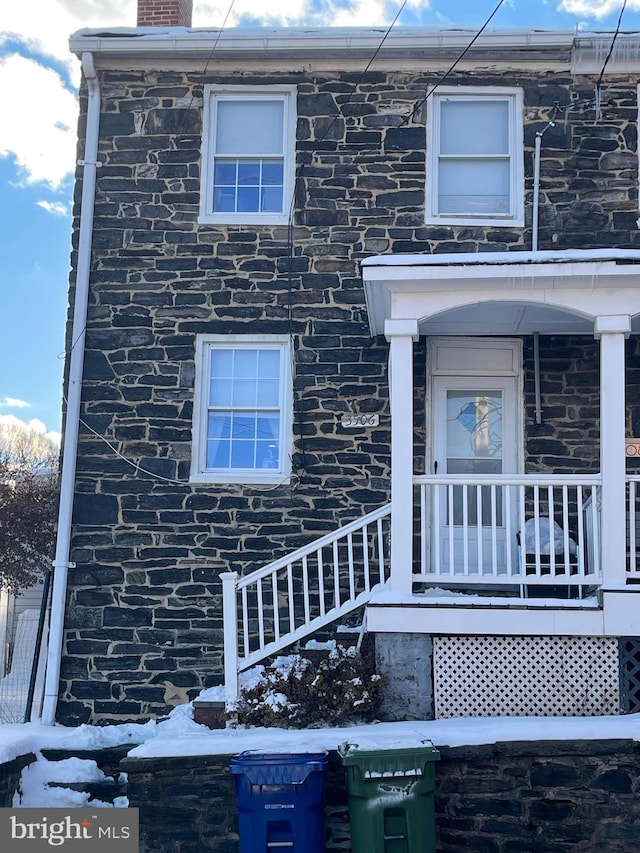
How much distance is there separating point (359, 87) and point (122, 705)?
6.78 m

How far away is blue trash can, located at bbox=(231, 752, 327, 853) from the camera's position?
6414 mm

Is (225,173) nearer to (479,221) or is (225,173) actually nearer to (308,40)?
(308,40)

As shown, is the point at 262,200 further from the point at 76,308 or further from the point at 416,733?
the point at 416,733

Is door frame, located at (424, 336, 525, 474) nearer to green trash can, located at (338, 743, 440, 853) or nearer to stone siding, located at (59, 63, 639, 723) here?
stone siding, located at (59, 63, 639, 723)

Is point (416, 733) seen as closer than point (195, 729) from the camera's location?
Yes

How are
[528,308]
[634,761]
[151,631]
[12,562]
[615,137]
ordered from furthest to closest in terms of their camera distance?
[12,562], [615,137], [151,631], [528,308], [634,761]

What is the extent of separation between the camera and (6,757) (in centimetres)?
755

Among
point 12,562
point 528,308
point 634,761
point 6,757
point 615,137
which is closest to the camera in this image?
point 634,761

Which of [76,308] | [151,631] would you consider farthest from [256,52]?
[151,631]

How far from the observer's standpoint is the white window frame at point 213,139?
420 inches

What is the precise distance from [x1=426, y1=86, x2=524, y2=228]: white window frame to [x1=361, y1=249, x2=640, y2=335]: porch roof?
2.08 meters

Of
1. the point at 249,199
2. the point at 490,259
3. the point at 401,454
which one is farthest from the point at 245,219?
the point at 401,454

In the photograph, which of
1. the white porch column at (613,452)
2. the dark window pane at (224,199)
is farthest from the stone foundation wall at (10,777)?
A: the dark window pane at (224,199)

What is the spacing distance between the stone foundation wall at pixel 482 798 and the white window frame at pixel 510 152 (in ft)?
18.5
